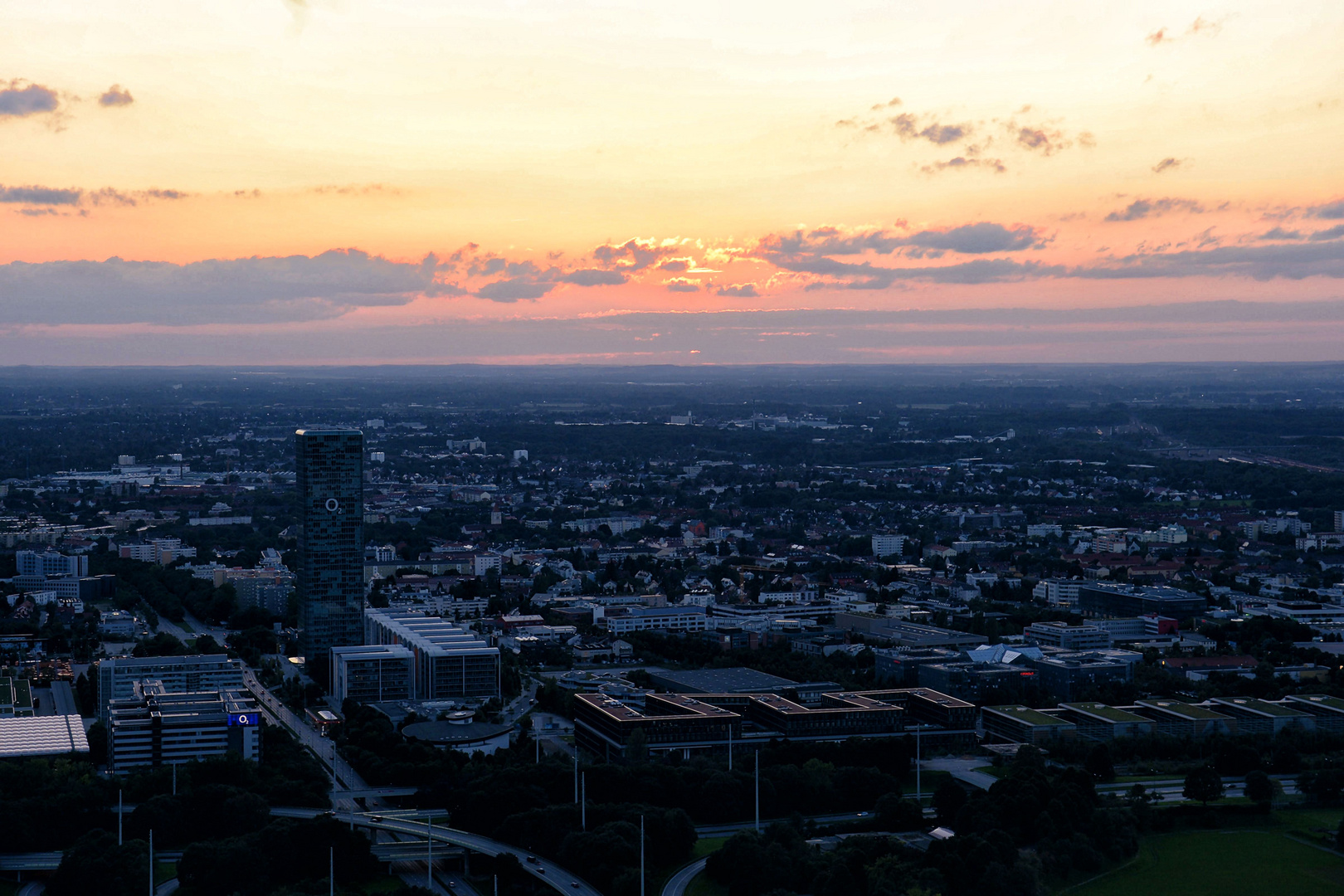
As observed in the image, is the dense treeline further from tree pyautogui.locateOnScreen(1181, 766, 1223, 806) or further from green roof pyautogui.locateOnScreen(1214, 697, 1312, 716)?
green roof pyautogui.locateOnScreen(1214, 697, 1312, 716)

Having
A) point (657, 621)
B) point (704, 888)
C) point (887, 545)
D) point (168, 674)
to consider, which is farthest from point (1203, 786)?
point (887, 545)

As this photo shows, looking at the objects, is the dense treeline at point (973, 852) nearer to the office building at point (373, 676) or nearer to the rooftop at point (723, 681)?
the rooftop at point (723, 681)

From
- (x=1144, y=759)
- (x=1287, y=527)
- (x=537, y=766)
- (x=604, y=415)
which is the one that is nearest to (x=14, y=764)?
(x=537, y=766)

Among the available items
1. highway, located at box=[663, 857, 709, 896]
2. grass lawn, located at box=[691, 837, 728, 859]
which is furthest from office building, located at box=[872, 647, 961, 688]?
highway, located at box=[663, 857, 709, 896]

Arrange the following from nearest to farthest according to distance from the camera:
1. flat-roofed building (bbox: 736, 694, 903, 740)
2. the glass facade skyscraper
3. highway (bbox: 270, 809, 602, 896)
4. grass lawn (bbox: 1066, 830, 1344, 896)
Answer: highway (bbox: 270, 809, 602, 896), grass lawn (bbox: 1066, 830, 1344, 896), flat-roofed building (bbox: 736, 694, 903, 740), the glass facade skyscraper

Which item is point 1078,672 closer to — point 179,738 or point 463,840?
point 463,840
